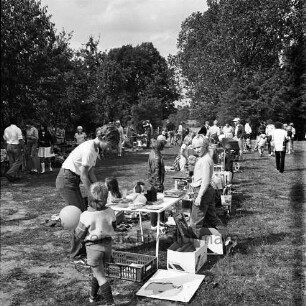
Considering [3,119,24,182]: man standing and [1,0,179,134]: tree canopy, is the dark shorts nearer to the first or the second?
[3,119,24,182]: man standing

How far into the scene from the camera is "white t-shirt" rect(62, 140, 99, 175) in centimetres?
575

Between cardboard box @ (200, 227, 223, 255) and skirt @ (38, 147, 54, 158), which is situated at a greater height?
skirt @ (38, 147, 54, 158)

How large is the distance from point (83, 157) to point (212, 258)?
2.36m

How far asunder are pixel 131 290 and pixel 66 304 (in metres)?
0.78

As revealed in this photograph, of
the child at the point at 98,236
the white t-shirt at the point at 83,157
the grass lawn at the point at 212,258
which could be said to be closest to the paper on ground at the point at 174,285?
the grass lawn at the point at 212,258

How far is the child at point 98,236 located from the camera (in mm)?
4645

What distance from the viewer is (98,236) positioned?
15.3 feet

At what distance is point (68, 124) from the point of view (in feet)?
91.7

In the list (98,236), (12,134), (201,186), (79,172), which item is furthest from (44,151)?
(98,236)

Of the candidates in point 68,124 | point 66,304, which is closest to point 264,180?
point 66,304

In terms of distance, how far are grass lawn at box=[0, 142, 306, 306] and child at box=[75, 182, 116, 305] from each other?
0.36 m

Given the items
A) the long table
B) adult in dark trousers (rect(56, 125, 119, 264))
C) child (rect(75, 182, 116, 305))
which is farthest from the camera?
the long table

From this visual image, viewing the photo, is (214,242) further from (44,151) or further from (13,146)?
(44,151)

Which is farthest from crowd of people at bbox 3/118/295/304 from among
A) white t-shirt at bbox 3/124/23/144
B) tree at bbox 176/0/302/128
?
A: tree at bbox 176/0/302/128
